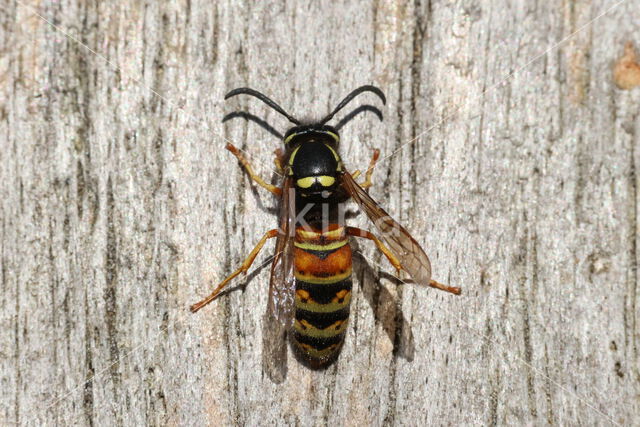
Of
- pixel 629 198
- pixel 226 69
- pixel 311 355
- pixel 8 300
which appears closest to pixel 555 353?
pixel 629 198

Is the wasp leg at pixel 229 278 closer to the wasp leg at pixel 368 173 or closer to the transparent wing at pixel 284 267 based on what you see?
the transparent wing at pixel 284 267

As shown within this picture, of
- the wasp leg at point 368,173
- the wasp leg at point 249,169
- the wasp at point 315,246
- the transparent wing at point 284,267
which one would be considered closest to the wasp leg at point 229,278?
the wasp at point 315,246

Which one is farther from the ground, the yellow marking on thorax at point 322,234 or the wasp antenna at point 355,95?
the wasp antenna at point 355,95

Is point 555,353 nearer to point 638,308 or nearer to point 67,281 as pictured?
point 638,308

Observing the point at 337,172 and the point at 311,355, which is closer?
the point at 311,355

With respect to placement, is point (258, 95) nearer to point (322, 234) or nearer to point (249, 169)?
point (249, 169)

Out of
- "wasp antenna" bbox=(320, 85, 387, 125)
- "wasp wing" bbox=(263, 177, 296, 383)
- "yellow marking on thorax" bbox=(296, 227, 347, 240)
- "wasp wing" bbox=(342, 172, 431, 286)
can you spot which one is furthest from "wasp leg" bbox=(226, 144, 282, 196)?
"wasp antenna" bbox=(320, 85, 387, 125)
